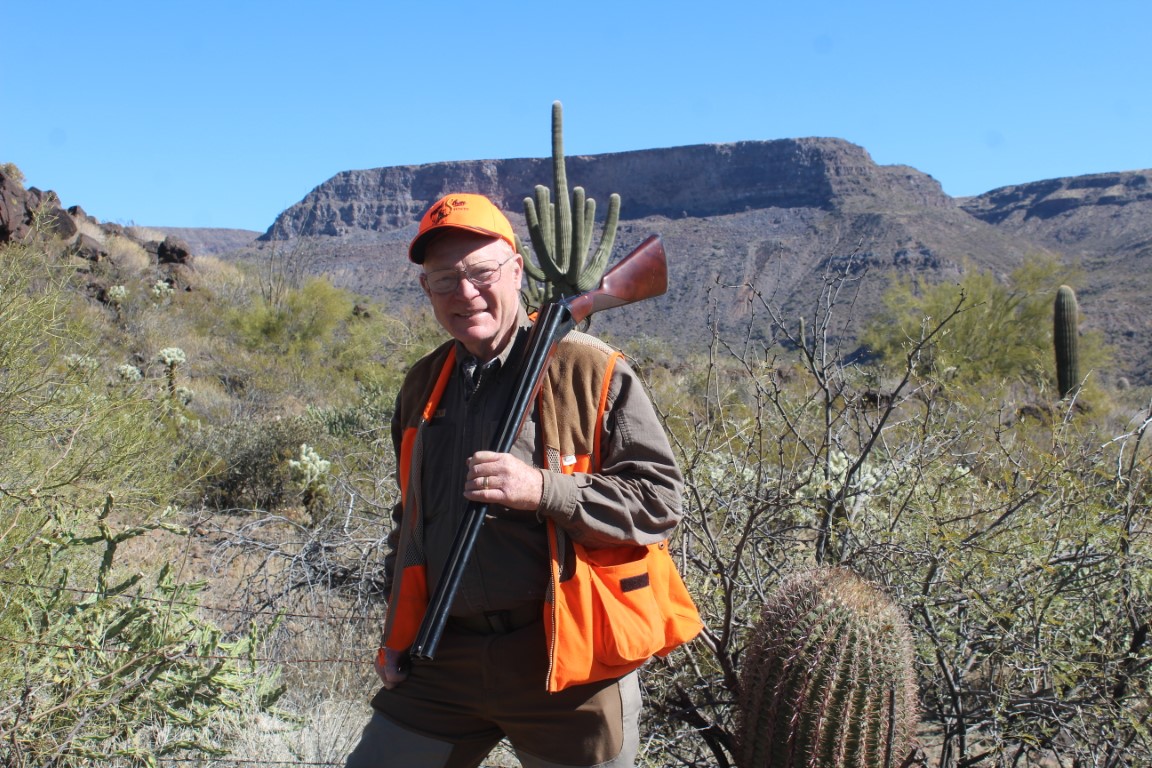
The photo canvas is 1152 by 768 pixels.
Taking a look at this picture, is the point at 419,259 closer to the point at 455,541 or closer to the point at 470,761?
the point at 455,541

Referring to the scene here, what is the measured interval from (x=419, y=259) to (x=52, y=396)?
2.54m

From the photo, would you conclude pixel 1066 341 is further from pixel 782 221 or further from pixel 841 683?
pixel 782 221

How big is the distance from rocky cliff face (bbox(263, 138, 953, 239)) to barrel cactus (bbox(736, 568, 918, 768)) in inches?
1909

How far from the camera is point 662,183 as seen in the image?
69875 mm

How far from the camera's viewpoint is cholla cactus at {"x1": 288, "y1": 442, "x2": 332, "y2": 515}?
8180 mm

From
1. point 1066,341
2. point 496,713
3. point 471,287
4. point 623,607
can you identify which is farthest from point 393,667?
point 1066,341

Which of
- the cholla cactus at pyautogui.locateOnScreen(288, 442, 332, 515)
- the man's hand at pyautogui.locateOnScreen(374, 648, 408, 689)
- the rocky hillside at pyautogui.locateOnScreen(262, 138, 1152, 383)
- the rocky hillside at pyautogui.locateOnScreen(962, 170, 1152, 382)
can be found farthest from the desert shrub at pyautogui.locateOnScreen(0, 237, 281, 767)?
the rocky hillside at pyautogui.locateOnScreen(962, 170, 1152, 382)

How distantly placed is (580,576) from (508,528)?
0.69 feet

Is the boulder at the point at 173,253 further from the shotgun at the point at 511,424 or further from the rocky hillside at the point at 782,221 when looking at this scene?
the shotgun at the point at 511,424

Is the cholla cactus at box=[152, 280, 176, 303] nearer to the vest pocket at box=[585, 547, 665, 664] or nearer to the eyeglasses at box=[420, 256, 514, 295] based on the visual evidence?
the eyeglasses at box=[420, 256, 514, 295]

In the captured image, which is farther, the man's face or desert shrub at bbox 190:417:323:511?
desert shrub at bbox 190:417:323:511

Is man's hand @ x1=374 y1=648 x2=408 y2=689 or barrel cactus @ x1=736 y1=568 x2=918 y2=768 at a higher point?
man's hand @ x1=374 y1=648 x2=408 y2=689

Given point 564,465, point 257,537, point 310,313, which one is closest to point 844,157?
point 310,313

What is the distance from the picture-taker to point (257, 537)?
23.7 feet
